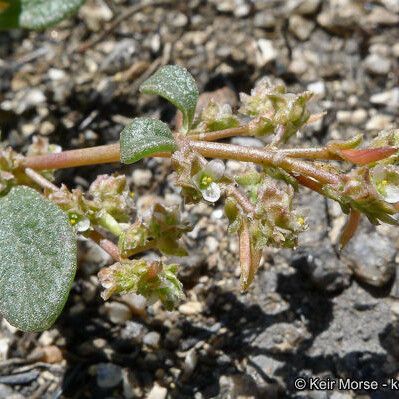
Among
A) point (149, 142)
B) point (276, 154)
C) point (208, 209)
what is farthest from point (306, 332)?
point (149, 142)

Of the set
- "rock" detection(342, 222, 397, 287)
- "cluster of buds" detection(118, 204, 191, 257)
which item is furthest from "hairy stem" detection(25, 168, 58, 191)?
"rock" detection(342, 222, 397, 287)

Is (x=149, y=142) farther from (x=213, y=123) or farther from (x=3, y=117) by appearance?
(x=3, y=117)

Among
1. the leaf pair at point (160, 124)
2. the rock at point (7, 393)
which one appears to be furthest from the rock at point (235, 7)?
the rock at point (7, 393)

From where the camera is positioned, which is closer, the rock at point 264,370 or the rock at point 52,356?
the rock at point 264,370

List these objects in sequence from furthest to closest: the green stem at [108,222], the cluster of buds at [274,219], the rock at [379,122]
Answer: the rock at [379,122] < the green stem at [108,222] < the cluster of buds at [274,219]

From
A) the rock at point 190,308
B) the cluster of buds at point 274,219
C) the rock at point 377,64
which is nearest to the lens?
the cluster of buds at point 274,219

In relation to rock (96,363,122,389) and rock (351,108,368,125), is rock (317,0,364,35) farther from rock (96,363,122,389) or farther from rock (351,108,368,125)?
rock (96,363,122,389)

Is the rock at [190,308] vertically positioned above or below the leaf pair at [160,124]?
below

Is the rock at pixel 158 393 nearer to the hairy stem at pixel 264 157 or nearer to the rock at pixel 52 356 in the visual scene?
the rock at pixel 52 356
